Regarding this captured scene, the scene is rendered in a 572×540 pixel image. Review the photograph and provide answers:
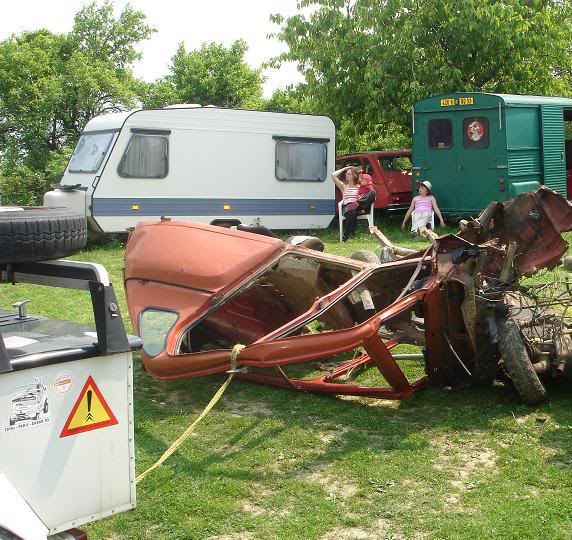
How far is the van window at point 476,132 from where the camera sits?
1620 cm

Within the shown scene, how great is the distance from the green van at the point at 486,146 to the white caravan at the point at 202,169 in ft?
7.88

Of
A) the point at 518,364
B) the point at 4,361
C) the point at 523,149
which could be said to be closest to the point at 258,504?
the point at 4,361

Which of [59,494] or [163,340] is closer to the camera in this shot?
[59,494]

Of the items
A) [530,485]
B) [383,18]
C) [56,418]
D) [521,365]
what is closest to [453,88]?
[383,18]

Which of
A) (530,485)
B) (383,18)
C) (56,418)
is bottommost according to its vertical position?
(530,485)

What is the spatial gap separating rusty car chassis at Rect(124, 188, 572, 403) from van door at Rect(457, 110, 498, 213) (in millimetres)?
9600

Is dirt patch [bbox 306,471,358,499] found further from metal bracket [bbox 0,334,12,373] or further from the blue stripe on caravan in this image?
the blue stripe on caravan

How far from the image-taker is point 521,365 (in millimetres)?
5918

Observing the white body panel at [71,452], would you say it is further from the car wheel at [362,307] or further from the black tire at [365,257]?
the black tire at [365,257]

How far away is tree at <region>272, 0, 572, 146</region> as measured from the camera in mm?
18984

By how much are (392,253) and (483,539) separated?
3639mm

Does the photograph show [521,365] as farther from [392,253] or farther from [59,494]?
[59,494]

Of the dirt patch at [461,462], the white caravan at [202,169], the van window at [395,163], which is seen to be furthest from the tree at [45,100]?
the dirt patch at [461,462]

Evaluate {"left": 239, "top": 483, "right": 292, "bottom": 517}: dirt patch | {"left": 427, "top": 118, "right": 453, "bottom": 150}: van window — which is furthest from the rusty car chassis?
{"left": 427, "top": 118, "right": 453, "bottom": 150}: van window
